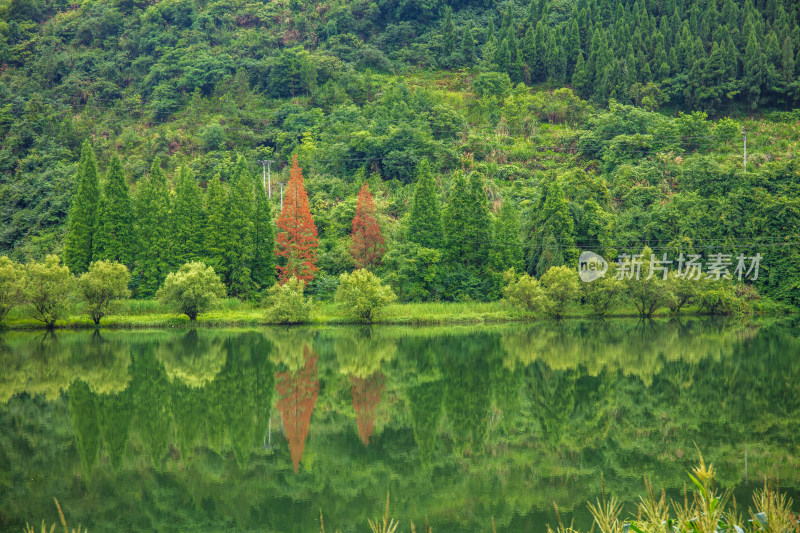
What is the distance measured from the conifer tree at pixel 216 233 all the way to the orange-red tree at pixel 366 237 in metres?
8.52

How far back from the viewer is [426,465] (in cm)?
1459

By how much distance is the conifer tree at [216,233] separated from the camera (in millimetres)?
43375

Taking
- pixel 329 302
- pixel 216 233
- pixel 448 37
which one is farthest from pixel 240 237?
pixel 448 37

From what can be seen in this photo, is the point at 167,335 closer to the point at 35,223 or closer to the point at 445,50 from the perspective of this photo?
the point at 35,223

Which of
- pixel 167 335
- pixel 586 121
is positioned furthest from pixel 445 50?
pixel 167 335

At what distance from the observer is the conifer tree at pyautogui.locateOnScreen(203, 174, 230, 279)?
43.4 m

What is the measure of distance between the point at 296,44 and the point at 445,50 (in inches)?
659

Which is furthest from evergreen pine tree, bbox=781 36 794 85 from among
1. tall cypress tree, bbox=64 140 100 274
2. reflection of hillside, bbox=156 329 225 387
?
tall cypress tree, bbox=64 140 100 274

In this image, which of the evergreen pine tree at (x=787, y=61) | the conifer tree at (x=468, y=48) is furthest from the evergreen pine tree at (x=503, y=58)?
the evergreen pine tree at (x=787, y=61)

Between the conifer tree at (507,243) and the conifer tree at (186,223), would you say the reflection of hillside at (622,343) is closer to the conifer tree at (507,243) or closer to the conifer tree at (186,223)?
the conifer tree at (507,243)

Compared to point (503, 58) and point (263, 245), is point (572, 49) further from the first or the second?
point (263, 245)

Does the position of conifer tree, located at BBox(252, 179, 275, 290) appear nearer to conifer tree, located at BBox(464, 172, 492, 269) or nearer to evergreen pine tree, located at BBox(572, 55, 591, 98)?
conifer tree, located at BBox(464, 172, 492, 269)

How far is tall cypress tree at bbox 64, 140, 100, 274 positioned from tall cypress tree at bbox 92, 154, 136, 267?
0.44 meters

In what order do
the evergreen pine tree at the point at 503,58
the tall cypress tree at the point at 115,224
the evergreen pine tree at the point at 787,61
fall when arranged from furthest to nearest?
the evergreen pine tree at the point at 503,58, the evergreen pine tree at the point at 787,61, the tall cypress tree at the point at 115,224
